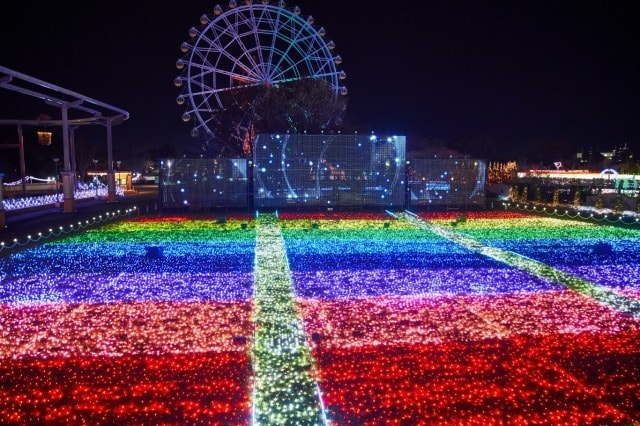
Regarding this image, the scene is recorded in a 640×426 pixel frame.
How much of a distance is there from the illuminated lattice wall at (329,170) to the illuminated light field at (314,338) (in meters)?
7.62

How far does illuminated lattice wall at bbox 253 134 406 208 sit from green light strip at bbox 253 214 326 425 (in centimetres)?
973

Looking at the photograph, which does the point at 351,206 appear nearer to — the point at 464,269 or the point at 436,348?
the point at 464,269

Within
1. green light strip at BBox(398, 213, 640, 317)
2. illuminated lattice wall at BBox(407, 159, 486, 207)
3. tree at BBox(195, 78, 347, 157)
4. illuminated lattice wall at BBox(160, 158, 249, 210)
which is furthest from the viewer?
tree at BBox(195, 78, 347, 157)

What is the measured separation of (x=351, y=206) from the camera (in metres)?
17.4

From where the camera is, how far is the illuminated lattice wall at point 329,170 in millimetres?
16906

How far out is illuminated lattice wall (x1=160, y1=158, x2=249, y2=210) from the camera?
Result: 16.7 metres

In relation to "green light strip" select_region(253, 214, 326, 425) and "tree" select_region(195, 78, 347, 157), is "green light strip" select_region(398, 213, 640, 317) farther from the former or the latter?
"tree" select_region(195, 78, 347, 157)

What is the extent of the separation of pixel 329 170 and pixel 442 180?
14.3ft

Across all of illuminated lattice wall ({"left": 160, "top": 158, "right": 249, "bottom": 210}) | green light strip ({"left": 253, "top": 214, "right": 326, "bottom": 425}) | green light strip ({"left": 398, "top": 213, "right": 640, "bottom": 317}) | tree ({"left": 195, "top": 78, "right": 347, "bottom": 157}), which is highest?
tree ({"left": 195, "top": 78, "right": 347, "bottom": 157})

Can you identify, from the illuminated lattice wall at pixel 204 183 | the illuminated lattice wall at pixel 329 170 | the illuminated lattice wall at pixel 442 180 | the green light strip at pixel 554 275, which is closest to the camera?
the green light strip at pixel 554 275

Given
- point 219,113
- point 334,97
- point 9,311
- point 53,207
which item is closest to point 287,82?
point 334,97

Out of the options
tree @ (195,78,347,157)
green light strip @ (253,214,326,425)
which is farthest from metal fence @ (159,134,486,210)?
green light strip @ (253,214,326,425)

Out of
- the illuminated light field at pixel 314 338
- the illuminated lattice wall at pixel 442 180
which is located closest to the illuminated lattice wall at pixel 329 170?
the illuminated lattice wall at pixel 442 180

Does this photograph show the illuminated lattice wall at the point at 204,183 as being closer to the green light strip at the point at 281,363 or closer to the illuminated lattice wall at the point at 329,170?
the illuminated lattice wall at the point at 329,170
